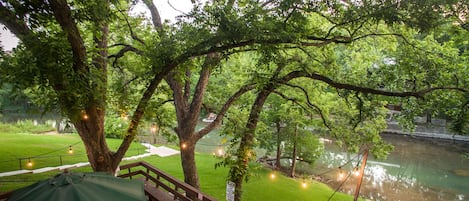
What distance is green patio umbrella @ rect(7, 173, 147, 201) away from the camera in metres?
2.96

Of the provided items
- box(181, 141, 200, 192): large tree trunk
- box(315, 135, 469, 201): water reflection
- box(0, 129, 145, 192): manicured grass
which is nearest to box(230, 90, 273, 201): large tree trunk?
box(181, 141, 200, 192): large tree trunk

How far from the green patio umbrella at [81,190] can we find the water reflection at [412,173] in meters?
13.0

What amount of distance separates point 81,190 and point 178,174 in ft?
32.6

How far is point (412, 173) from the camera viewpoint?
56.0 ft

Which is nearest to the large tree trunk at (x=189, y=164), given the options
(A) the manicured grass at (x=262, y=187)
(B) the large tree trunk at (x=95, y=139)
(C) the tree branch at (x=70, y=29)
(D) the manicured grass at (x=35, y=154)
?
(B) the large tree trunk at (x=95, y=139)

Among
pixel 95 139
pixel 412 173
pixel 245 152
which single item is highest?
pixel 95 139

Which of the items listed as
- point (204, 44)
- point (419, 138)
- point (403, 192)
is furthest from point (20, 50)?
point (419, 138)

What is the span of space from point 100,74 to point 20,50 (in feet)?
3.35

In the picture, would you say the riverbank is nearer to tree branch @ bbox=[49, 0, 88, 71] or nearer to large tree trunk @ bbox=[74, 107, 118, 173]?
large tree trunk @ bbox=[74, 107, 118, 173]

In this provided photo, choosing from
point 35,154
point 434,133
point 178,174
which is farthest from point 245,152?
point 434,133

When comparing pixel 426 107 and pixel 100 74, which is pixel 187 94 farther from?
pixel 426 107

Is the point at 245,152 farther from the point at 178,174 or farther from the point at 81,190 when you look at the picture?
the point at 178,174

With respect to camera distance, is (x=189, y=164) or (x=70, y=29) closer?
(x=70, y=29)

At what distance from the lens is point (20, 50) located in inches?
148
